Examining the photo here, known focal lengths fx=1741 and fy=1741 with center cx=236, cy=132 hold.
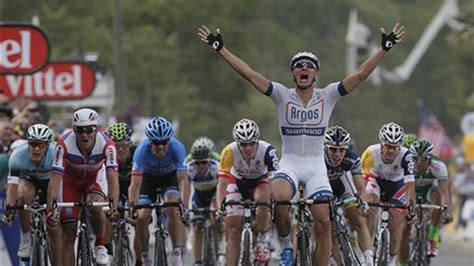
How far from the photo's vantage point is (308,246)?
17.3 metres

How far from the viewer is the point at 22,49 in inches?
1063

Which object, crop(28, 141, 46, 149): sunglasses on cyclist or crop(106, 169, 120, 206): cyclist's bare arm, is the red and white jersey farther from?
crop(28, 141, 46, 149): sunglasses on cyclist

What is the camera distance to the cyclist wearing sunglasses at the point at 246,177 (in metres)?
19.2

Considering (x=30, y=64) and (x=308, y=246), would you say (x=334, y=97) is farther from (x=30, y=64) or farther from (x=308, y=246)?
(x=30, y=64)

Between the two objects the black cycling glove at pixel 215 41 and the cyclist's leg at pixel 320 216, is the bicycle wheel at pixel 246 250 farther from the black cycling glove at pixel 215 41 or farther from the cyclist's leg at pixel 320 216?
the black cycling glove at pixel 215 41

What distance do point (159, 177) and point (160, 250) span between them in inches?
50.4

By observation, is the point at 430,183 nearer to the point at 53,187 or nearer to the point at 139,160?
the point at 139,160

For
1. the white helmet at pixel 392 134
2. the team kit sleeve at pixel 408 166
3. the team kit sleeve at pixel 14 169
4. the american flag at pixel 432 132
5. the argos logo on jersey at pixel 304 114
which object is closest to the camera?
the argos logo on jersey at pixel 304 114

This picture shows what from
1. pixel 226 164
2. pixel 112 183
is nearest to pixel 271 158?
pixel 226 164

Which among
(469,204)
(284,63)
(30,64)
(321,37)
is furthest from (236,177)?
(321,37)

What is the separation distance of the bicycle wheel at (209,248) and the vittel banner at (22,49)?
18.2 feet

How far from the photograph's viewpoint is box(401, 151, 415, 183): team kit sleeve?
20.2 meters

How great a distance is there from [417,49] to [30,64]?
64.7 metres

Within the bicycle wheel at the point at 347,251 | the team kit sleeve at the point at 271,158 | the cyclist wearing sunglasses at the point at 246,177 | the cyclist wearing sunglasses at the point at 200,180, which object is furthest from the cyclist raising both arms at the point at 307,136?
the cyclist wearing sunglasses at the point at 200,180
